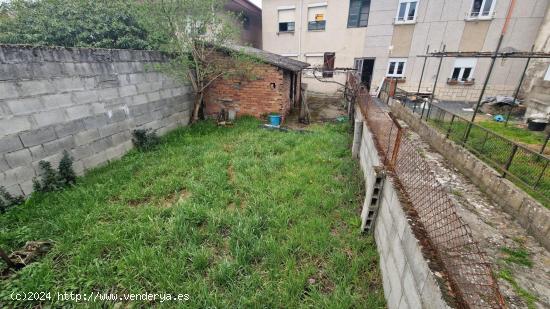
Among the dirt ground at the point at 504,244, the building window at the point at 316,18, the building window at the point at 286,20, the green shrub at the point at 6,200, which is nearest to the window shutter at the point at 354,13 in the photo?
the building window at the point at 316,18

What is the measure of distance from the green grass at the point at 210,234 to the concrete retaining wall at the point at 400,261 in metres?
0.25

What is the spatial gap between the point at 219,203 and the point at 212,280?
1.34 meters

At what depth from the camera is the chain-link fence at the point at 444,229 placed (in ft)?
5.15

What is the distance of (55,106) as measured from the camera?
13.4 ft

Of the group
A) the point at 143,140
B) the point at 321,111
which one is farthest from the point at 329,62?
the point at 143,140

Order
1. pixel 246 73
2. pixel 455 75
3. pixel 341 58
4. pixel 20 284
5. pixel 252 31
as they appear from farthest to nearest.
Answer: pixel 252 31 → pixel 341 58 → pixel 455 75 → pixel 246 73 → pixel 20 284

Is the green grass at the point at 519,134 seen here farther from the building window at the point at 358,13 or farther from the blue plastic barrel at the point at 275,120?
the building window at the point at 358,13

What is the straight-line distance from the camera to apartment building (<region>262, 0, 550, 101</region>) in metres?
11.2

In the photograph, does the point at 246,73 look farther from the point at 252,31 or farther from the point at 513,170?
the point at 252,31

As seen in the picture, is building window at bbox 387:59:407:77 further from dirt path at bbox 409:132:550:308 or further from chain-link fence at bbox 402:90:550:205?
dirt path at bbox 409:132:550:308

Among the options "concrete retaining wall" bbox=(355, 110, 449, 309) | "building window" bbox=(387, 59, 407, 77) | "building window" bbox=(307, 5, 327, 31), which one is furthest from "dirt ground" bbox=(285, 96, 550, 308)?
"building window" bbox=(307, 5, 327, 31)

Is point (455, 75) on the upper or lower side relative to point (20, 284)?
upper

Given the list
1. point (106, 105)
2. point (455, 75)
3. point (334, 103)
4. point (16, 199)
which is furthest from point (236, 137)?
point (455, 75)

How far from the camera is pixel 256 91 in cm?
846
